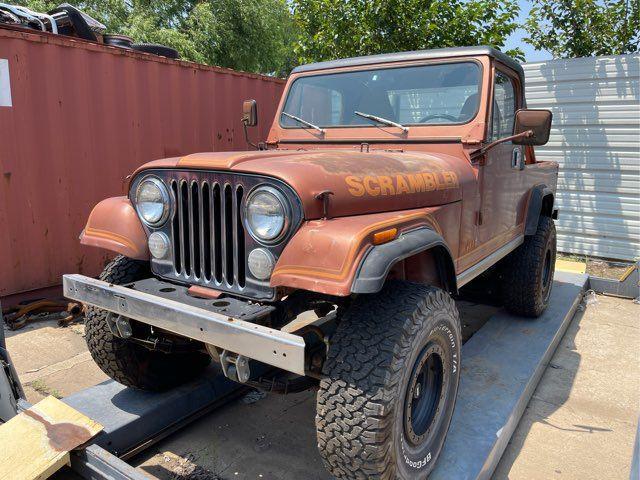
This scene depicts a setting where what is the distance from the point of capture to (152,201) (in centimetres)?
236

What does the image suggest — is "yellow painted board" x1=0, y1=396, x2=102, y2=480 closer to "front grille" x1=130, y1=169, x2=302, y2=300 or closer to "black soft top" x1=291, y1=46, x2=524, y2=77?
"front grille" x1=130, y1=169, x2=302, y2=300

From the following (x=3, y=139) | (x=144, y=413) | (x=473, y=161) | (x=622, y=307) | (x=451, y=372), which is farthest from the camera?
(x=622, y=307)

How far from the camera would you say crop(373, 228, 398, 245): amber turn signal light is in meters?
1.90

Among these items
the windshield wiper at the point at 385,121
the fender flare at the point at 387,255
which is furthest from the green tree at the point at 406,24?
the fender flare at the point at 387,255

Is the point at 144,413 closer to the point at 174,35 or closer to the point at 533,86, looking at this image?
the point at 533,86

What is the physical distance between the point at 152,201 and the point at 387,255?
45.9 inches

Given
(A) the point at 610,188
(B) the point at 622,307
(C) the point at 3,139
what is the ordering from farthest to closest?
(A) the point at 610,188 → (B) the point at 622,307 → (C) the point at 3,139

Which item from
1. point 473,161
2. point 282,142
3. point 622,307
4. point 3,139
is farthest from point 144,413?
point 622,307

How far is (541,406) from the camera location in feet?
10.8

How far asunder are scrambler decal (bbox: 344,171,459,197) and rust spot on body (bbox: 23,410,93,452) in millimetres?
1468

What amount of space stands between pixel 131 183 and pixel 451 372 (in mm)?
1792

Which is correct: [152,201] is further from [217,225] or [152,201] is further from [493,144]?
[493,144]

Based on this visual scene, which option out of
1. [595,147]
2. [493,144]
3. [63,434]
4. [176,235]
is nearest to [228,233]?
[176,235]

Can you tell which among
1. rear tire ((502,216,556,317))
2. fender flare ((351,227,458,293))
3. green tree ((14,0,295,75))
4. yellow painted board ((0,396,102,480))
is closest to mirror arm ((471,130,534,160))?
fender flare ((351,227,458,293))
